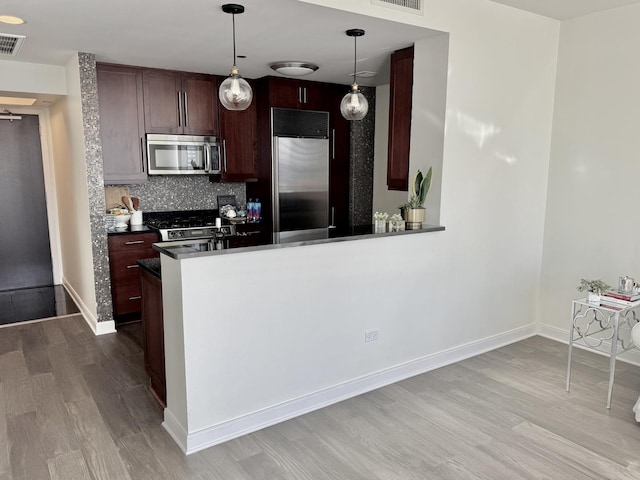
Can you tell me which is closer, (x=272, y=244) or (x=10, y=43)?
(x=272, y=244)

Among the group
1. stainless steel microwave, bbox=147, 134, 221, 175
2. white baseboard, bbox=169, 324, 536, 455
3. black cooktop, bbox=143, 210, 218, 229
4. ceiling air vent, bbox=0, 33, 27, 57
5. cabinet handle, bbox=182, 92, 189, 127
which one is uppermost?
ceiling air vent, bbox=0, 33, 27, 57

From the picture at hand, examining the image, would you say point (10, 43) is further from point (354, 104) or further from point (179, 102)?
point (354, 104)

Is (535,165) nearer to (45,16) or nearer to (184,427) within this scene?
(184,427)

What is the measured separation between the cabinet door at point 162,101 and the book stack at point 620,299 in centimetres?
412

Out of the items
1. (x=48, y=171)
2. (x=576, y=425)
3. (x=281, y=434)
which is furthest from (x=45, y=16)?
(x=576, y=425)

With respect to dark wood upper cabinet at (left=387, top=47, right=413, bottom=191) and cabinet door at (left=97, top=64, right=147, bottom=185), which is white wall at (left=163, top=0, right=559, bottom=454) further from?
cabinet door at (left=97, top=64, right=147, bottom=185)

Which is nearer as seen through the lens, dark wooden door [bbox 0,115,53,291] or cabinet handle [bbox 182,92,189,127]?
cabinet handle [bbox 182,92,189,127]

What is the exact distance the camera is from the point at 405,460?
2.52 m

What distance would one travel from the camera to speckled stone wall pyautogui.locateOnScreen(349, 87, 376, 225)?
19.1ft

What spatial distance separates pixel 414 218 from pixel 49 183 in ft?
16.1

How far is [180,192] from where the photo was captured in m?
5.39

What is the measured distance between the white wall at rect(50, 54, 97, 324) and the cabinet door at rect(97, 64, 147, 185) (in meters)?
0.25

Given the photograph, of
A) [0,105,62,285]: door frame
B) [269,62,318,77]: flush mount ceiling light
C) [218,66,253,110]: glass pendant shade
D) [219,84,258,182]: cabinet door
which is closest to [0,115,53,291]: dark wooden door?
[0,105,62,285]: door frame

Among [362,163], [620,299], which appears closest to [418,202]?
[620,299]
